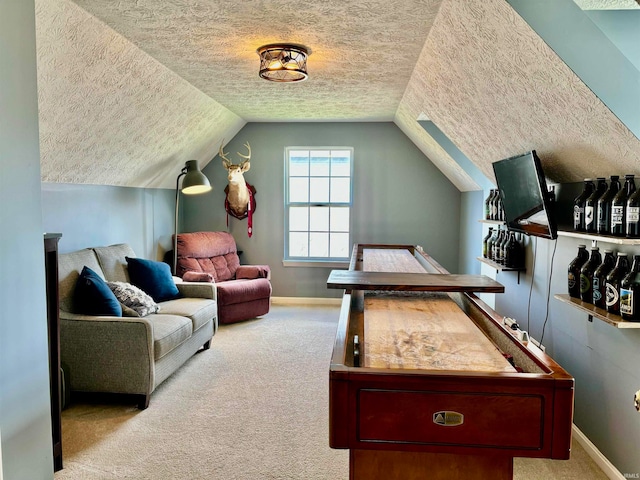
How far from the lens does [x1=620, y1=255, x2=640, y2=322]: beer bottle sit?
2.14 metres

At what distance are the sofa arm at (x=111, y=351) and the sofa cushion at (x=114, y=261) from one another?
2.96 ft

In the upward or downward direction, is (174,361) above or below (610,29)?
below

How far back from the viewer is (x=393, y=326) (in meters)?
2.10

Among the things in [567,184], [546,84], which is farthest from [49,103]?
[567,184]

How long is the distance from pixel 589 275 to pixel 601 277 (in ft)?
0.38

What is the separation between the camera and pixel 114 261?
4.31 meters

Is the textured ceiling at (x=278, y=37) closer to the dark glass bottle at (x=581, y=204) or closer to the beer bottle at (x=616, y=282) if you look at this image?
the dark glass bottle at (x=581, y=204)

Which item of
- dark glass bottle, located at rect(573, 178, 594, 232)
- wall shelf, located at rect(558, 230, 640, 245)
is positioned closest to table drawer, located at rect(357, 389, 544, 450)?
wall shelf, located at rect(558, 230, 640, 245)

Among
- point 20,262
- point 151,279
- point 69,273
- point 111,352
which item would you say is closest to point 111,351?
point 111,352

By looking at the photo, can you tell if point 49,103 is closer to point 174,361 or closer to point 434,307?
point 174,361

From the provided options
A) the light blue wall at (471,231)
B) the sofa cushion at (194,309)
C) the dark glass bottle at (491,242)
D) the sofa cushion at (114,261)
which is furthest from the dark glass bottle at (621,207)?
the sofa cushion at (114,261)

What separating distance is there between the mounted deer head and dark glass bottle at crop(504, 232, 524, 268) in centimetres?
321

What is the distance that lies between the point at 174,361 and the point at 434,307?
7.19ft

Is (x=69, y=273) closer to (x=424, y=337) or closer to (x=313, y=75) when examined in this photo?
(x=313, y=75)
